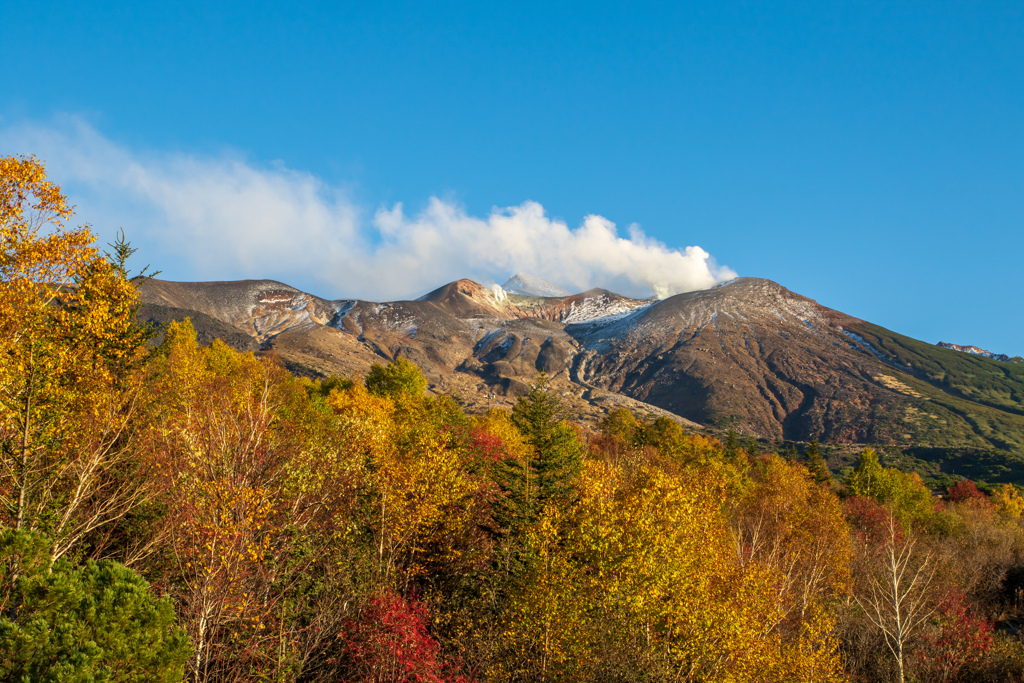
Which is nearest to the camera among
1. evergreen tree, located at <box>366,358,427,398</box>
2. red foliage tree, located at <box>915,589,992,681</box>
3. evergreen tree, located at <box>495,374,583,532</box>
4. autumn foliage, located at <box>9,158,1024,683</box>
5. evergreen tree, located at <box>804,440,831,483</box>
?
autumn foliage, located at <box>9,158,1024,683</box>

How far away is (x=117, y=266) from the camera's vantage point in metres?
31.0

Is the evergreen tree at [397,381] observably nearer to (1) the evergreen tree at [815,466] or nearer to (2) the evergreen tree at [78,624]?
(1) the evergreen tree at [815,466]

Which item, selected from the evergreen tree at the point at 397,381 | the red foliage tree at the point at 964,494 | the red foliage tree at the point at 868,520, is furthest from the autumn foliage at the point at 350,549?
the red foliage tree at the point at 964,494

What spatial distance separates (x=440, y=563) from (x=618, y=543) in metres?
10.7

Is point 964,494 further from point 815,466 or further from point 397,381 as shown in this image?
point 397,381

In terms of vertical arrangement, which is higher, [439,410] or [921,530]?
[439,410]

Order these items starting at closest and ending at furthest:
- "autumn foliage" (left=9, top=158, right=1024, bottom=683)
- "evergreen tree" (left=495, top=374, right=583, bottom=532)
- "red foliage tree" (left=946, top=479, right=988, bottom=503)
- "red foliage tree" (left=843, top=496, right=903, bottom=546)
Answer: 1. "autumn foliage" (left=9, top=158, right=1024, bottom=683)
2. "evergreen tree" (left=495, top=374, right=583, bottom=532)
3. "red foliage tree" (left=843, top=496, right=903, bottom=546)
4. "red foliage tree" (left=946, top=479, right=988, bottom=503)

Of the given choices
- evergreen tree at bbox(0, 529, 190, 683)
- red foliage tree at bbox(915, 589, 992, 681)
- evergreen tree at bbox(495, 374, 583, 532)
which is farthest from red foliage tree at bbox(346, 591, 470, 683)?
red foliage tree at bbox(915, 589, 992, 681)

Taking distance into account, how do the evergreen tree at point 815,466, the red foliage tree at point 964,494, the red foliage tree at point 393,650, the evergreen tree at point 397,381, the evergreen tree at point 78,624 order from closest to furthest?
the evergreen tree at point 78,624
the red foliage tree at point 393,650
the evergreen tree at point 397,381
the evergreen tree at point 815,466
the red foliage tree at point 964,494

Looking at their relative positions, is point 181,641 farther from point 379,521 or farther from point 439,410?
point 439,410

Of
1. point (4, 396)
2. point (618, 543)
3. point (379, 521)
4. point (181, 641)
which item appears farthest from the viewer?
point (379, 521)

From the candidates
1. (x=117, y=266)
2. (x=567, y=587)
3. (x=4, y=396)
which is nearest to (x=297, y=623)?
(x=567, y=587)

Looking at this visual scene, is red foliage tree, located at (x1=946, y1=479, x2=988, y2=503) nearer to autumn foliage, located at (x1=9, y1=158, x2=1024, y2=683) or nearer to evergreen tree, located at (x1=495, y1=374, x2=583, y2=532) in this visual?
autumn foliage, located at (x1=9, y1=158, x2=1024, y2=683)

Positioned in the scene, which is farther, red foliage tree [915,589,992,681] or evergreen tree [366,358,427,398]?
evergreen tree [366,358,427,398]
